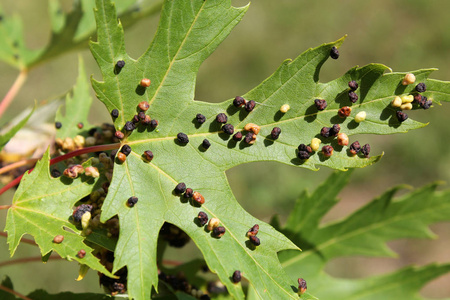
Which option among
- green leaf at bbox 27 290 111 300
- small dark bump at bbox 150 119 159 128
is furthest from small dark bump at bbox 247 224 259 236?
green leaf at bbox 27 290 111 300

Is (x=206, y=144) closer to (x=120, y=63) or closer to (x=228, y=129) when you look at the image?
(x=228, y=129)

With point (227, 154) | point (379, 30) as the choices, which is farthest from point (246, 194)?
point (227, 154)

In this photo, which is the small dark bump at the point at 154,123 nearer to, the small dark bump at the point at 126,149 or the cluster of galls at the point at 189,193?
the small dark bump at the point at 126,149

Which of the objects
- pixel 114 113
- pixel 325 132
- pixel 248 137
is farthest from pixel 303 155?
pixel 114 113

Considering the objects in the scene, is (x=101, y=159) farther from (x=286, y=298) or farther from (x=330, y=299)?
(x=330, y=299)

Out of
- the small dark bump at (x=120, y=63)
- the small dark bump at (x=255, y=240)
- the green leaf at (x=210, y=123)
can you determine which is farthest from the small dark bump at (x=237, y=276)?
the small dark bump at (x=120, y=63)

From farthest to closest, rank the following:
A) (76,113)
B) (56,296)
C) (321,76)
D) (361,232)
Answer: (321,76) < (361,232) < (76,113) < (56,296)

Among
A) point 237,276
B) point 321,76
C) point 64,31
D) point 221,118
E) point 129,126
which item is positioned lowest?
point 237,276
